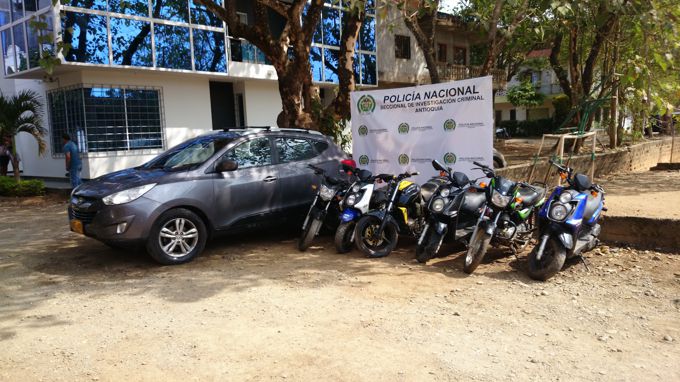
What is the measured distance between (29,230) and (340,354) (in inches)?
298

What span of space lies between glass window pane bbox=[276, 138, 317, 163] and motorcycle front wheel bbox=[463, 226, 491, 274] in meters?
2.87

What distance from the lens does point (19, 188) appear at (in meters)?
13.7

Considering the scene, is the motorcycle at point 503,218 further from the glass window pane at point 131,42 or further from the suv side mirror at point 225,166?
the glass window pane at point 131,42

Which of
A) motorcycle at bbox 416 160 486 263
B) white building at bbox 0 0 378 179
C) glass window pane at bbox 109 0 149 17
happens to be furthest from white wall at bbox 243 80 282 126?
motorcycle at bbox 416 160 486 263

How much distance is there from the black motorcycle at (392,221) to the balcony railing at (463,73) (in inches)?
784

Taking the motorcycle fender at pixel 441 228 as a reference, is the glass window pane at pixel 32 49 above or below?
above

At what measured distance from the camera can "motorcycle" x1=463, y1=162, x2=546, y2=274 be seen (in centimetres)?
593

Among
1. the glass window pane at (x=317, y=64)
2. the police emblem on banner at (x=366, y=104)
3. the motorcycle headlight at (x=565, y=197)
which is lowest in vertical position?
the motorcycle headlight at (x=565, y=197)

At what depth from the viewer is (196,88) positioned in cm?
1761

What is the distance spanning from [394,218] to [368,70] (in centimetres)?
1610

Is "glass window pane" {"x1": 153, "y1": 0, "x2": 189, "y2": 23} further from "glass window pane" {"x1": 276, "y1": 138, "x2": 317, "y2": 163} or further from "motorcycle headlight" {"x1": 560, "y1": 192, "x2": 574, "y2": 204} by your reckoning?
"motorcycle headlight" {"x1": 560, "y1": 192, "x2": 574, "y2": 204}

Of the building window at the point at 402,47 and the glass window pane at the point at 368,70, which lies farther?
the building window at the point at 402,47

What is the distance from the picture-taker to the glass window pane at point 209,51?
16578 millimetres

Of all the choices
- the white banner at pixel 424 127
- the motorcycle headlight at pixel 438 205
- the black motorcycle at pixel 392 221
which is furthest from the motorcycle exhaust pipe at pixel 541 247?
the white banner at pixel 424 127
